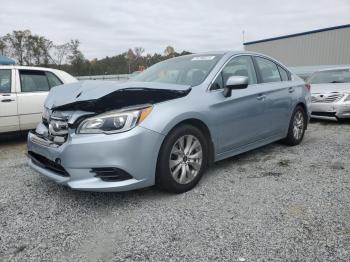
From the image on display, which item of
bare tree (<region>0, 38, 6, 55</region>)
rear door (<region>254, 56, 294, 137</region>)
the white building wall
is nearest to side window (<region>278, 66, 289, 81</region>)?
rear door (<region>254, 56, 294, 137</region>)

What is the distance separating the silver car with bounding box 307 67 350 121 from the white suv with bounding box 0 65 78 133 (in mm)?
6017

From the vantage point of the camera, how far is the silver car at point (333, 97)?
24.7 ft

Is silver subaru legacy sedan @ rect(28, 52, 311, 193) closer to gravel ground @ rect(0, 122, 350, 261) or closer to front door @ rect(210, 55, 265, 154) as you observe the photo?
front door @ rect(210, 55, 265, 154)

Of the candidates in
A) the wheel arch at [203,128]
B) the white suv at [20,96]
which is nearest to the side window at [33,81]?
the white suv at [20,96]

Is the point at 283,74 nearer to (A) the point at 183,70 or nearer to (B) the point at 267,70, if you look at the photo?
(B) the point at 267,70

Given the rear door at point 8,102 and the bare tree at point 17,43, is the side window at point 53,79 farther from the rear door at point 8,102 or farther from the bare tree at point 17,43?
the bare tree at point 17,43

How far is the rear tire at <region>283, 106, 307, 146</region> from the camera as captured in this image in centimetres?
529

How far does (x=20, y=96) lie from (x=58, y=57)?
112ft

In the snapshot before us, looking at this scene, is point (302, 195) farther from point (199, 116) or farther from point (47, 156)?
point (47, 156)

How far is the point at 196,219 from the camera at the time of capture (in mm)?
2898

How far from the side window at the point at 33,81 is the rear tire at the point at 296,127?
454cm

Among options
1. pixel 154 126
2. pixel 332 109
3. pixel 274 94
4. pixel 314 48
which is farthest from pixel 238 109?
pixel 314 48

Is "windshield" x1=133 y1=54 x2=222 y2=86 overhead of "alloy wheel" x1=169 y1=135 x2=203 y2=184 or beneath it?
overhead

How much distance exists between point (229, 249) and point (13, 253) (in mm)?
1571
